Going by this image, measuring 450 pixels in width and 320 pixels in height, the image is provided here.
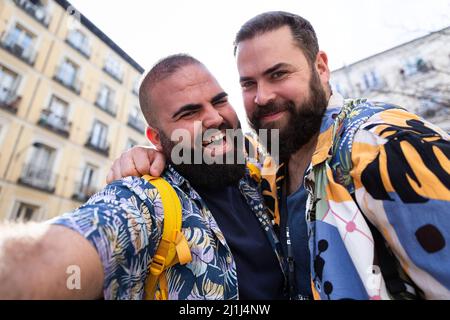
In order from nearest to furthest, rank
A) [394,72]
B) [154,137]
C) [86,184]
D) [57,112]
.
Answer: [154,137], [57,112], [86,184], [394,72]

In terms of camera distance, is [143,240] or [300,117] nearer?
[143,240]

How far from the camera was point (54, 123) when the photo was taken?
14.9 m

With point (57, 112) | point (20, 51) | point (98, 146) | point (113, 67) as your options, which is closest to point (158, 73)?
point (57, 112)

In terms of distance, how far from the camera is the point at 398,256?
0.96 metres

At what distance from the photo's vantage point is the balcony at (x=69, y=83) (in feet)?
50.2

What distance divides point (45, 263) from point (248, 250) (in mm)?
950

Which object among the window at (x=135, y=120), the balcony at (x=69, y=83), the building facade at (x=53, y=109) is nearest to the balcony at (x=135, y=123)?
the window at (x=135, y=120)

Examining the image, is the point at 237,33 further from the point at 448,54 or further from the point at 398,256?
the point at 448,54

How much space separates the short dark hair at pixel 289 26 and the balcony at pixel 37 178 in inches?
602

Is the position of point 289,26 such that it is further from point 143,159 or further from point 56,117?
point 56,117
